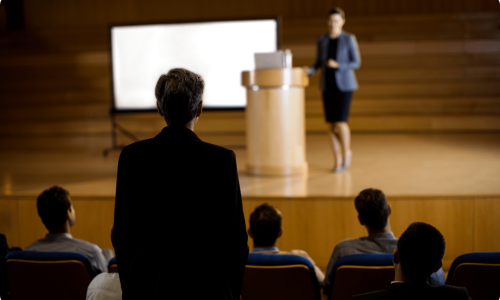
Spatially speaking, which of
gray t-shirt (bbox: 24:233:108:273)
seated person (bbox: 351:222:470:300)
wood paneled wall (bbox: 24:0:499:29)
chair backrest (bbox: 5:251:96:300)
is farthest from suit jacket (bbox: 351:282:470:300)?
wood paneled wall (bbox: 24:0:499:29)

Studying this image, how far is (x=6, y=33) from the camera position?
777 cm

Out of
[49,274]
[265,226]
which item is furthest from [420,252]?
[49,274]

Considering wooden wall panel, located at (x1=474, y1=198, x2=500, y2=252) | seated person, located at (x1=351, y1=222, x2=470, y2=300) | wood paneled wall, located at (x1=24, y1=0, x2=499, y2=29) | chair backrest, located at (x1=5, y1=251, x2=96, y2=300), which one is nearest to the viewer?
seated person, located at (x1=351, y1=222, x2=470, y2=300)

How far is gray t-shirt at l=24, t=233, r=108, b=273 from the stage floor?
1159 millimetres

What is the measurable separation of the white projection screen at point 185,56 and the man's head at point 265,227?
332 centimetres

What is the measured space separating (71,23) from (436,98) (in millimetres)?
5856

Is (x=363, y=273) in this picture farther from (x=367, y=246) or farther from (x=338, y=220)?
(x=338, y=220)

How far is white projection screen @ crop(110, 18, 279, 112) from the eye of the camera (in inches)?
210

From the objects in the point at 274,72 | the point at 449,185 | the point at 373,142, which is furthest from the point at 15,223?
the point at 373,142

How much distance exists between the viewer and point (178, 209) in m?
1.13

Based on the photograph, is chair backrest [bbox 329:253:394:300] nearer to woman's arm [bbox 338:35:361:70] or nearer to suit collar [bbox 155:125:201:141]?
suit collar [bbox 155:125:201:141]

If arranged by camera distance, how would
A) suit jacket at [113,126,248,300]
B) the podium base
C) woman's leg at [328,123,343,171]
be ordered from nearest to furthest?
suit jacket at [113,126,248,300]
the podium base
woman's leg at [328,123,343,171]

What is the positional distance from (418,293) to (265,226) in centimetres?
89

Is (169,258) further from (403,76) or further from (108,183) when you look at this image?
(403,76)
